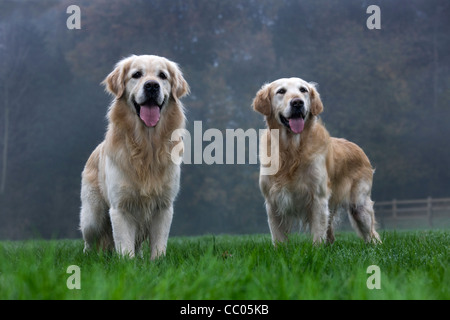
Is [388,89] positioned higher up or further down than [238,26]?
further down

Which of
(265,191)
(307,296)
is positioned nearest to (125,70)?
(265,191)

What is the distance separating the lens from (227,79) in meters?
20.8

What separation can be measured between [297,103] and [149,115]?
1.34 m

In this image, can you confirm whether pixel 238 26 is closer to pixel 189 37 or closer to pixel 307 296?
pixel 189 37

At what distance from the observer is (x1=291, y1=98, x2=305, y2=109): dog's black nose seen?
172 inches

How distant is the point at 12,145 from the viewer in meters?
19.2

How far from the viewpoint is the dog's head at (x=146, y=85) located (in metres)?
3.81

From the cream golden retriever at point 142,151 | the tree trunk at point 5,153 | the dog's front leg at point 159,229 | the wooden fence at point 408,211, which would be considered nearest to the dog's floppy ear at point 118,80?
the cream golden retriever at point 142,151

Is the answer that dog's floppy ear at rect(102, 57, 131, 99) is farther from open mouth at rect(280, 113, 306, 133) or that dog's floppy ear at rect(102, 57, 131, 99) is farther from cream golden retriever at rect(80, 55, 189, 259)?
open mouth at rect(280, 113, 306, 133)

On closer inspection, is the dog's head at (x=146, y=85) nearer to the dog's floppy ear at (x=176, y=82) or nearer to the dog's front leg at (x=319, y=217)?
the dog's floppy ear at (x=176, y=82)

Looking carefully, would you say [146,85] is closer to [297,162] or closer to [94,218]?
[94,218]

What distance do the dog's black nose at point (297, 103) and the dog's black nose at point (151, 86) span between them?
1266 mm

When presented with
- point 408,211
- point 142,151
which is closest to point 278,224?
point 142,151
